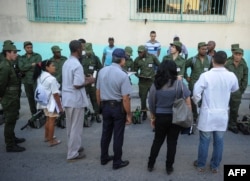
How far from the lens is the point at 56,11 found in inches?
361

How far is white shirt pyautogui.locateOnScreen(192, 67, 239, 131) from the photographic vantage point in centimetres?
386

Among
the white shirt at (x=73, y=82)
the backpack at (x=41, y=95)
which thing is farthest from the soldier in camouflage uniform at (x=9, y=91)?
the white shirt at (x=73, y=82)

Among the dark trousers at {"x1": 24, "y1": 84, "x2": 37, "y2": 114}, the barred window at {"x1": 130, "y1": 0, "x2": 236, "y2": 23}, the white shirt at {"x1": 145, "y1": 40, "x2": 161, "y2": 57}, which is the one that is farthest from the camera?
the barred window at {"x1": 130, "y1": 0, "x2": 236, "y2": 23}

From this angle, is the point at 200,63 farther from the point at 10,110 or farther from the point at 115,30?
the point at 115,30

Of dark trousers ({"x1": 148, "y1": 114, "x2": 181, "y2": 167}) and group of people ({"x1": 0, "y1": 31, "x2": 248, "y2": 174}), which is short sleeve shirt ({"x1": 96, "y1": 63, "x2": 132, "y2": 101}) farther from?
dark trousers ({"x1": 148, "y1": 114, "x2": 181, "y2": 167})

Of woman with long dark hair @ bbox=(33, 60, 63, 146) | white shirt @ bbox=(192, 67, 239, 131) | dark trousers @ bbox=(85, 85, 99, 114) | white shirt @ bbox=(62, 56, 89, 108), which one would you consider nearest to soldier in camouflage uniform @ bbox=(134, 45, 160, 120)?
dark trousers @ bbox=(85, 85, 99, 114)

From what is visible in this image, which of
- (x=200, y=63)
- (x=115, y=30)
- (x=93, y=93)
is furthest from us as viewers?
(x=115, y=30)

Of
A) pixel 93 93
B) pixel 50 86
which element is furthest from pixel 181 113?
pixel 93 93

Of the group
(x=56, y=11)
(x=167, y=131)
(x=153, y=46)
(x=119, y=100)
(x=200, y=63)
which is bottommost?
(x=167, y=131)

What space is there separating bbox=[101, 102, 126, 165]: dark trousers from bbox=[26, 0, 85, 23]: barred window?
581cm

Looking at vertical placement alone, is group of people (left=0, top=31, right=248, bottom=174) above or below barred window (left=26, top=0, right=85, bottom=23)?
below

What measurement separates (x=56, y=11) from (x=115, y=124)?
6304mm

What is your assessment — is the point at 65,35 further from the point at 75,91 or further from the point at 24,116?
the point at 75,91

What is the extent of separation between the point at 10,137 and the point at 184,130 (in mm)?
3004
